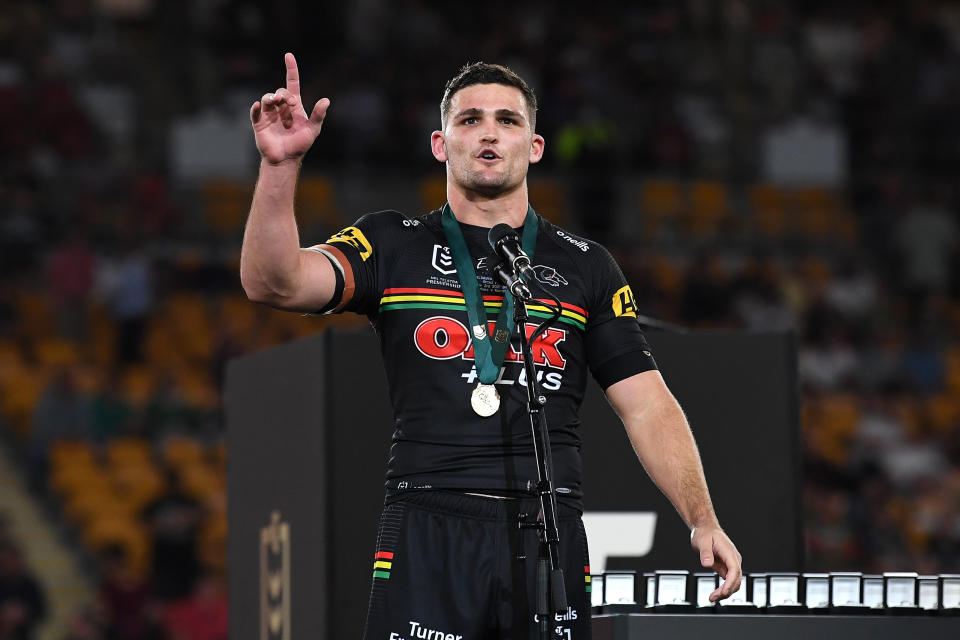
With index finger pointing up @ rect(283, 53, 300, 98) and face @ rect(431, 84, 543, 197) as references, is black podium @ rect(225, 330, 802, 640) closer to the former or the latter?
face @ rect(431, 84, 543, 197)

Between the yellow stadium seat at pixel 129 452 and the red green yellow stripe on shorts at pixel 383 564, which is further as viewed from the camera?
the yellow stadium seat at pixel 129 452

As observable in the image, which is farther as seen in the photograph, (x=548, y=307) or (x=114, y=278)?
(x=114, y=278)

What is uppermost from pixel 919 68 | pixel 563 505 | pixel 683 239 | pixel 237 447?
pixel 919 68

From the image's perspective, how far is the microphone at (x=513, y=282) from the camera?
340 centimetres

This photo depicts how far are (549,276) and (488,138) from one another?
350 mm

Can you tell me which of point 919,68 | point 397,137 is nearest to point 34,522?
point 397,137

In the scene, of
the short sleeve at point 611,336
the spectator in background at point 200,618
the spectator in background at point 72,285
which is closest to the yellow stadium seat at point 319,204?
the spectator in background at point 72,285

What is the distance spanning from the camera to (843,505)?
10.6 meters

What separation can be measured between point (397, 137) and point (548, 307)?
37.5 feet

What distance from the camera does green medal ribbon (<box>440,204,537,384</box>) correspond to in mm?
3555

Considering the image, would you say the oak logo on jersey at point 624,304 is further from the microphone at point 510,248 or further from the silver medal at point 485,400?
the silver medal at point 485,400

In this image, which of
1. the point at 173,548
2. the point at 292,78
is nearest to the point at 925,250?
the point at 173,548

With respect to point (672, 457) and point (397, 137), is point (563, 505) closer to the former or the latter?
point (672, 457)

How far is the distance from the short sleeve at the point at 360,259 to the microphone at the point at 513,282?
0.30 meters
